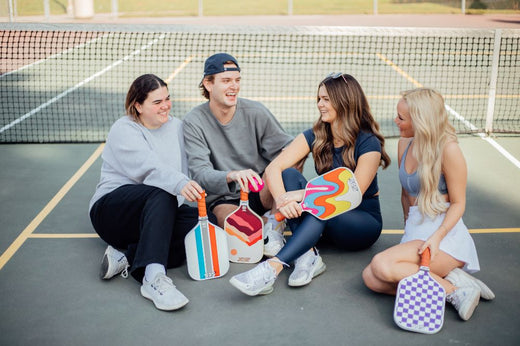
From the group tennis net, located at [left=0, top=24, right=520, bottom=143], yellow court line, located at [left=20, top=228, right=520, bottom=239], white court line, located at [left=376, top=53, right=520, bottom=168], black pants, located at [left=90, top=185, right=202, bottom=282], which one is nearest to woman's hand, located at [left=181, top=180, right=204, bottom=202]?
black pants, located at [left=90, top=185, right=202, bottom=282]

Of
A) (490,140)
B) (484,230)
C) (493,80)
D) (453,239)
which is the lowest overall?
(484,230)

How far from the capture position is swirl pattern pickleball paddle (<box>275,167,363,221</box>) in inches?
165

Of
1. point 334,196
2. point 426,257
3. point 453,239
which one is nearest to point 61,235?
point 334,196

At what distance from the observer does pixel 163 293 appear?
3.92 meters

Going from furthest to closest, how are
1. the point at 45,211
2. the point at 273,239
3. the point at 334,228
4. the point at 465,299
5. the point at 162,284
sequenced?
the point at 45,211 → the point at 273,239 → the point at 334,228 → the point at 162,284 → the point at 465,299

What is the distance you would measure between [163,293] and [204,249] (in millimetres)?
508

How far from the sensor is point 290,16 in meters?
25.9

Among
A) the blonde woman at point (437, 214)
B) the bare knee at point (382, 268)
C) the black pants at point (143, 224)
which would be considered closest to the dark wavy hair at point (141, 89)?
the black pants at point (143, 224)

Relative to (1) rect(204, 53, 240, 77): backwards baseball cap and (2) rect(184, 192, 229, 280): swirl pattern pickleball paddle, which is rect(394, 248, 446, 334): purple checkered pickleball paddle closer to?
(2) rect(184, 192, 229, 280): swirl pattern pickleball paddle

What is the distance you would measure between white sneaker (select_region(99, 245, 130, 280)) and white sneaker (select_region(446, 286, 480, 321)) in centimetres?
217

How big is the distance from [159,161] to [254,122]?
2.87 ft

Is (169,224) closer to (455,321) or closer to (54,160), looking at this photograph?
(455,321)

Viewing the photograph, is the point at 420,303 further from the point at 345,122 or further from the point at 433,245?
the point at 345,122

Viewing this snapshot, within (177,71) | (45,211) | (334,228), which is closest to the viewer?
(334,228)
